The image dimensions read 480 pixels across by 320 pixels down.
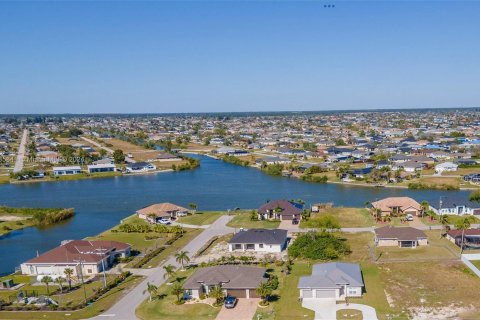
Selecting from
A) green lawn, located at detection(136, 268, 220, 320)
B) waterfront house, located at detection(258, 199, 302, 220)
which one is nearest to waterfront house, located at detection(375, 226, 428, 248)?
waterfront house, located at detection(258, 199, 302, 220)

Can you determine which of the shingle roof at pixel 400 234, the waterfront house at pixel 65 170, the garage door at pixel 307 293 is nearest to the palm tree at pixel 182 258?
the garage door at pixel 307 293

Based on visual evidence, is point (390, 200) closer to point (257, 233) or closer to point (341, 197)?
point (341, 197)

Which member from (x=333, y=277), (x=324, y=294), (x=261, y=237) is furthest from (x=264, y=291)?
(x=261, y=237)

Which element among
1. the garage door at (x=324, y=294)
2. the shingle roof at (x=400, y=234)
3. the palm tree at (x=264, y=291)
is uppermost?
the shingle roof at (x=400, y=234)

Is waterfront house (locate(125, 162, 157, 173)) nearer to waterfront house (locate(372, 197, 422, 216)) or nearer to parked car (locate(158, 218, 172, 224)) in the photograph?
parked car (locate(158, 218, 172, 224))

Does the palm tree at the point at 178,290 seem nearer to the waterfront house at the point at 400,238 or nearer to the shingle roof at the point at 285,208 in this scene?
the waterfront house at the point at 400,238

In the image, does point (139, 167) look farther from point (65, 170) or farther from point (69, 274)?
point (69, 274)
